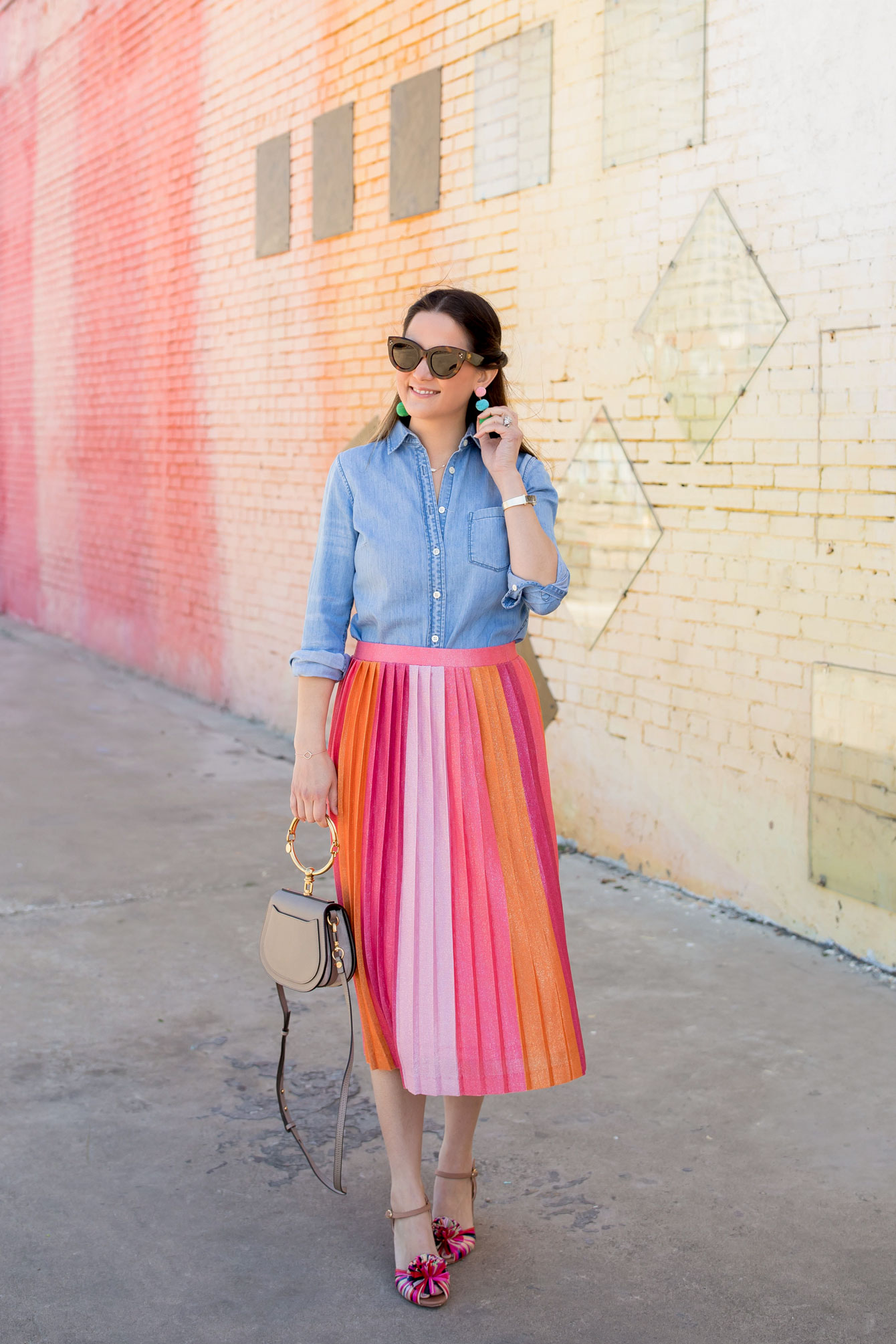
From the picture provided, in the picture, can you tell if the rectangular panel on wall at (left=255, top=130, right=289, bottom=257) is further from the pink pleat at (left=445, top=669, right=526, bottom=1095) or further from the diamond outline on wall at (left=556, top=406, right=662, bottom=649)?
the pink pleat at (left=445, top=669, right=526, bottom=1095)

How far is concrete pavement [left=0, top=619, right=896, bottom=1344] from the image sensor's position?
2508mm

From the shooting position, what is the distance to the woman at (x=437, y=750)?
2.51 metres

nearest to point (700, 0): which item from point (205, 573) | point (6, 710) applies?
point (205, 573)

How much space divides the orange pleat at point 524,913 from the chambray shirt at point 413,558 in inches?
5.1

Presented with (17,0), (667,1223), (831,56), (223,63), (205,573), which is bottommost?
(667,1223)

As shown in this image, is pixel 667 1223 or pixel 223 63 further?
pixel 223 63

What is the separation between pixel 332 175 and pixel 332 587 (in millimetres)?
5249

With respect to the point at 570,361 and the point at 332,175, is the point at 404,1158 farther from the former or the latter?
the point at 332,175

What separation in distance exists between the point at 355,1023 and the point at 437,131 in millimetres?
4178

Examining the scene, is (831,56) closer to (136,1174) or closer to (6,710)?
(136,1174)

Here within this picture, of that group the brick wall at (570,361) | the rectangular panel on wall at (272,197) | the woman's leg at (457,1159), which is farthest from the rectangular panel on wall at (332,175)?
the woman's leg at (457,1159)

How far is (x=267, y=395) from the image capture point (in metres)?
8.05

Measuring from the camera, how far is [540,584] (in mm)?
2549

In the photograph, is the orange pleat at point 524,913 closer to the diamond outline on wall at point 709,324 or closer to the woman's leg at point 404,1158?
the woman's leg at point 404,1158
